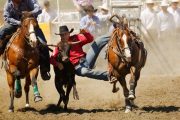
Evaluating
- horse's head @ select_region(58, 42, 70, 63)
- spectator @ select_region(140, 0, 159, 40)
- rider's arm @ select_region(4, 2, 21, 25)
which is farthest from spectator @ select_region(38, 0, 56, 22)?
horse's head @ select_region(58, 42, 70, 63)

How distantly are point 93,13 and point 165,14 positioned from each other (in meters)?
2.79

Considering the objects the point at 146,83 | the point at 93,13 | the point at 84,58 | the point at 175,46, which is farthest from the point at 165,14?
the point at 84,58

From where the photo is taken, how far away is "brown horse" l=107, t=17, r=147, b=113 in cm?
1033

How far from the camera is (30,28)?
10195 millimetres

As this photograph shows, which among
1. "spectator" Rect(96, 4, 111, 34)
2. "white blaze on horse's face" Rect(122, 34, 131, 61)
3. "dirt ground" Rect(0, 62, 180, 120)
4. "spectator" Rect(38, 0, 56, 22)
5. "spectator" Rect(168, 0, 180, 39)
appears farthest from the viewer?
"spectator" Rect(38, 0, 56, 22)

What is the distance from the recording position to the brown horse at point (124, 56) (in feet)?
33.9

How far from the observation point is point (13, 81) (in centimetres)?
1090

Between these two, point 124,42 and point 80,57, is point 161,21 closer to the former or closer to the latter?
point 80,57

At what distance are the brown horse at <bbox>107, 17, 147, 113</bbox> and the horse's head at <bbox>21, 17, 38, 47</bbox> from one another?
4.96ft

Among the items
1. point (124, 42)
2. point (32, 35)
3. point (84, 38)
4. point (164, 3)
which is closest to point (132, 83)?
point (124, 42)

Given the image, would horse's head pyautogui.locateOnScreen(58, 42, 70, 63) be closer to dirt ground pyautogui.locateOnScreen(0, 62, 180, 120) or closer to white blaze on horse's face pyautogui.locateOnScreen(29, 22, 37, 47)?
white blaze on horse's face pyautogui.locateOnScreen(29, 22, 37, 47)

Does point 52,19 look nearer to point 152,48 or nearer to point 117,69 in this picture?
point 152,48

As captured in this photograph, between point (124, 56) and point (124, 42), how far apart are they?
1.00ft

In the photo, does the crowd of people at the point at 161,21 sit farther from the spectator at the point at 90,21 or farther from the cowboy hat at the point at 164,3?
the spectator at the point at 90,21
